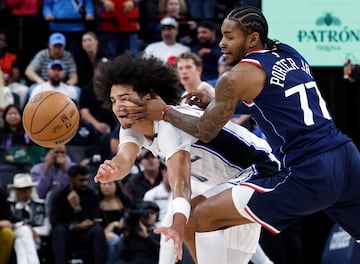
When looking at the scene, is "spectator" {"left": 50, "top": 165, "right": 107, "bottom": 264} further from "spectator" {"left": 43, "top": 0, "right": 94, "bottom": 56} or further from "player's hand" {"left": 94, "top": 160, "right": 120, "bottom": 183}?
"player's hand" {"left": 94, "top": 160, "right": 120, "bottom": 183}

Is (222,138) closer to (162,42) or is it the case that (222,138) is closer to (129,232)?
(129,232)

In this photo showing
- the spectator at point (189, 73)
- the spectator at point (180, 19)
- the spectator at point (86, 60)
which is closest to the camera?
the spectator at point (189, 73)

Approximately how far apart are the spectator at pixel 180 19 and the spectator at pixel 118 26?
1.17 ft

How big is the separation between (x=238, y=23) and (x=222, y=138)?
0.94m

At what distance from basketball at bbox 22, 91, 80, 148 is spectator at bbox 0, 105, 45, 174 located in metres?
3.86

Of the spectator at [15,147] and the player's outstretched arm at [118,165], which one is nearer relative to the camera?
the player's outstretched arm at [118,165]

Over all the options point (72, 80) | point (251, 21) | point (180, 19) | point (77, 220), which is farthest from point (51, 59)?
point (251, 21)

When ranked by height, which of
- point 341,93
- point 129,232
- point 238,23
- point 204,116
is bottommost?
point 129,232

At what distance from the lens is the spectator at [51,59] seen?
1175 cm

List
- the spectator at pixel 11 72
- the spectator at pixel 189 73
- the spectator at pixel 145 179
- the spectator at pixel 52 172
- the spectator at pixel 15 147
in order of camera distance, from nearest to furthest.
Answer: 1. the spectator at pixel 189 73
2. the spectator at pixel 52 172
3. the spectator at pixel 145 179
4. the spectator at pixel 15 147
5. the spectator at pixel 11 72

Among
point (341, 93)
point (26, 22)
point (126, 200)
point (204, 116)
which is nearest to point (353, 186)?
point (204, 116)

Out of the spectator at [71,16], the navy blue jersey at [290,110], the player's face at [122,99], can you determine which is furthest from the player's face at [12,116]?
the navy blue jersey at [290,110]

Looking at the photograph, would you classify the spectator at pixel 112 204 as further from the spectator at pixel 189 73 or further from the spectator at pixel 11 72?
the spectator at pixel 11 72

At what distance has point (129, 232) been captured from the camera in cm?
938
